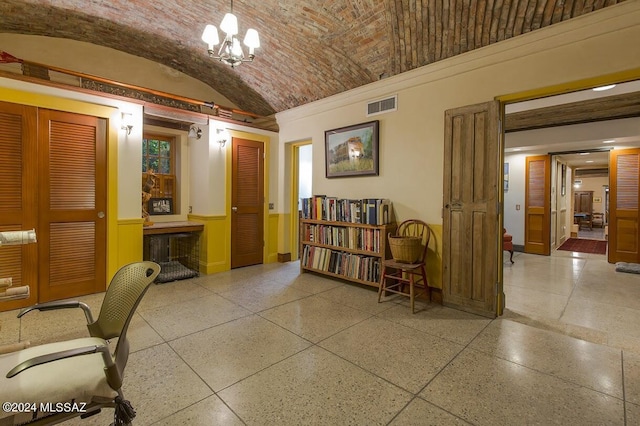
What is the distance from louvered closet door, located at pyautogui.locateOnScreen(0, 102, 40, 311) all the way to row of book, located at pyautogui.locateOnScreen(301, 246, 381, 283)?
133 inches

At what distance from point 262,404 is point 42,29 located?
17.9ft

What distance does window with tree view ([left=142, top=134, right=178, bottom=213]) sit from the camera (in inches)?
194

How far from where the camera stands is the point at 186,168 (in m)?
5.25

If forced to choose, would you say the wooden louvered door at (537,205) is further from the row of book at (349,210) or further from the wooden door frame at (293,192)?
the wooden door frame at (293,192)

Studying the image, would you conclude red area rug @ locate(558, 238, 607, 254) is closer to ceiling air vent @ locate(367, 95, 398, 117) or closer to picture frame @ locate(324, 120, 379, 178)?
picture frame @ locate(324, 120, 379, 178)

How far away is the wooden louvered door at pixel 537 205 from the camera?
6637 mm

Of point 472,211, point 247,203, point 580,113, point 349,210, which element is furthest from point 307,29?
point 580,113

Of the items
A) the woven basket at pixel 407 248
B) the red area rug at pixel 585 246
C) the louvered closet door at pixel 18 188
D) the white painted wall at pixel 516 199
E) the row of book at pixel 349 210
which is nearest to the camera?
the louvered closet door at pixel 18 188

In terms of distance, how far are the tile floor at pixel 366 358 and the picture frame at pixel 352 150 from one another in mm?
1769

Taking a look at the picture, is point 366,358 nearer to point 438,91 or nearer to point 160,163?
point 438,91

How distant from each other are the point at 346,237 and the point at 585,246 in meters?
7.68

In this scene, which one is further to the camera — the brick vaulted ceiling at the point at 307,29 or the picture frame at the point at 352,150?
the picture frame at the point at 352,150

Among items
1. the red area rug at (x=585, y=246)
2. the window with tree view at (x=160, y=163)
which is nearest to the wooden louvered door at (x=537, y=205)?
the red area rug at (x=585, y=246)

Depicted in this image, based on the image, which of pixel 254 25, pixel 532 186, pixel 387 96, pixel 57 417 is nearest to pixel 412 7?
pixel 387 96
